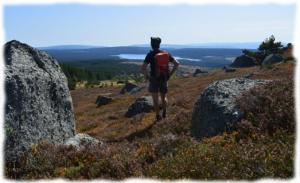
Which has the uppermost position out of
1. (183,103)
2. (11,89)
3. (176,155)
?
(11,89)

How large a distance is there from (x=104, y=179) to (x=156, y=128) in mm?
9530

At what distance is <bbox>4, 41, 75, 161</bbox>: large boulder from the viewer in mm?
11469

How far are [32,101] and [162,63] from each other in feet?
22.6

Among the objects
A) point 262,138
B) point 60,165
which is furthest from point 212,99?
point 60,165

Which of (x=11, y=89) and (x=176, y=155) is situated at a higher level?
(x=11, y=89)

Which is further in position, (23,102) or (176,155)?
(23,102)

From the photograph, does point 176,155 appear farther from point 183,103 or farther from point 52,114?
point 183,103

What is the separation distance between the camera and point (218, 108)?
1346 cm

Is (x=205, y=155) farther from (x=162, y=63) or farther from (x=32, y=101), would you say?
(x=162, y=63)

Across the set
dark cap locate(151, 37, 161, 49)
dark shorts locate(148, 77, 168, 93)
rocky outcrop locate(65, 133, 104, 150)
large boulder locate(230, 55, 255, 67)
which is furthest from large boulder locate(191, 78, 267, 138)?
large boulder locate(230, 55, 255, 67)

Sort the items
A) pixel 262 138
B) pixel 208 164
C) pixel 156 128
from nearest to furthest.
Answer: pixel 208 164, pixel 262 138, pixel 156 128

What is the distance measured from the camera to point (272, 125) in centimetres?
1102

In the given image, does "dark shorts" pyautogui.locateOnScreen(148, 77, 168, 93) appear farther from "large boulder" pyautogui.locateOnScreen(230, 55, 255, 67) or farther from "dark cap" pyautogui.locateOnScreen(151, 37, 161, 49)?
"large boulder" pyautogui.locateOnScreen(230, 55, 255, 67)

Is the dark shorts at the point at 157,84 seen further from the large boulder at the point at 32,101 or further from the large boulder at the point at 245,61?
the large boulder at the point at 245,61
